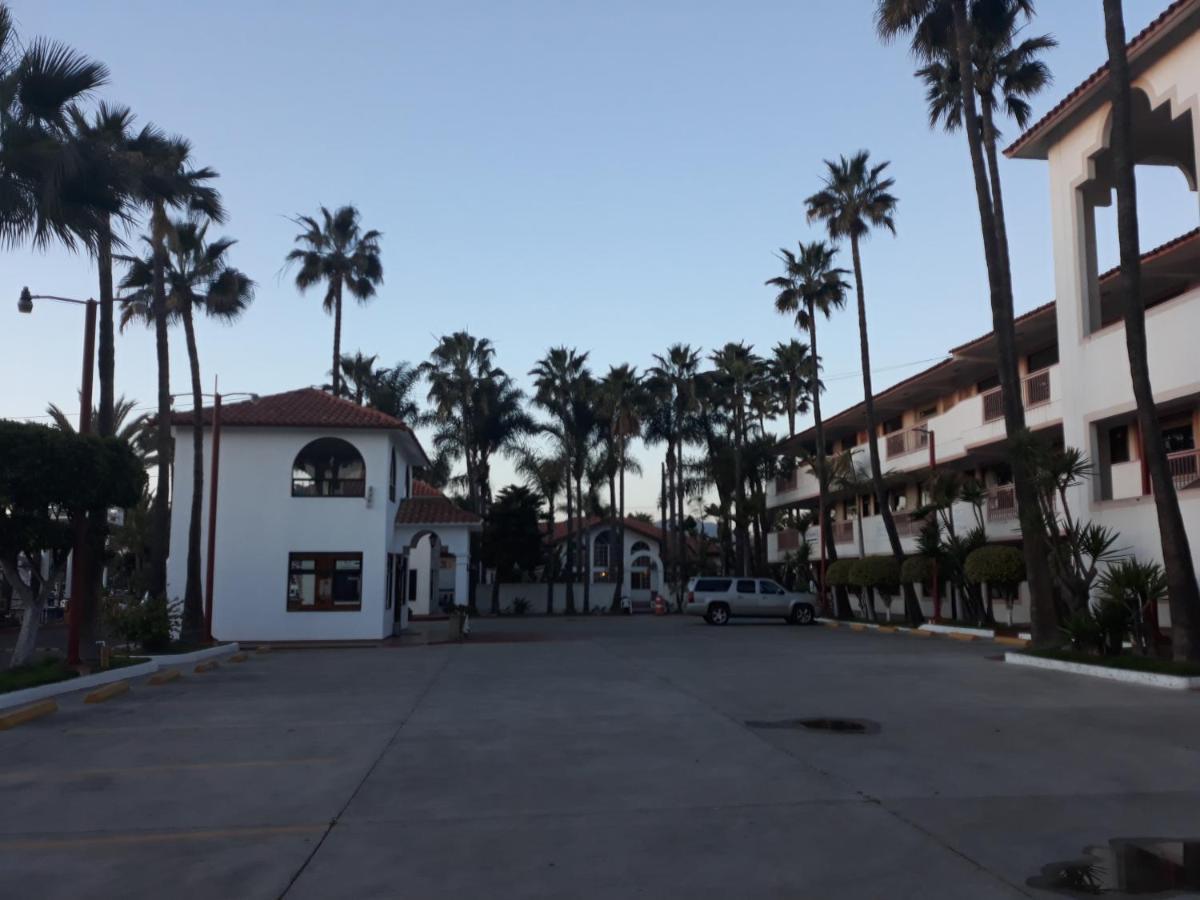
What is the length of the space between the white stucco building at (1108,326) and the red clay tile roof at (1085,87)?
0.03 meters

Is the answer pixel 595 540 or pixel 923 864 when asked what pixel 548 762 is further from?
pixel 595 540

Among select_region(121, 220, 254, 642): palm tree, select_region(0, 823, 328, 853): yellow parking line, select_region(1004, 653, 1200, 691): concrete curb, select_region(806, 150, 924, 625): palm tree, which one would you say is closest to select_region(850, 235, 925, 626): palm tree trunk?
select_region(806, 150, 924, 625): palm tree

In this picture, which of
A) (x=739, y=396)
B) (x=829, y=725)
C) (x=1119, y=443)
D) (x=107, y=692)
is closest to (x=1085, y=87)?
(x=1119, y=443)

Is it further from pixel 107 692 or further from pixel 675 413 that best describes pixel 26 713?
pixel 675 413

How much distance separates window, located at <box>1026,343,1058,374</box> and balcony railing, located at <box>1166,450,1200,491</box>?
1005cm

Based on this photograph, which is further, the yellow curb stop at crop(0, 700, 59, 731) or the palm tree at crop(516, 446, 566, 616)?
the palm tree at crop(516, 446, 566, 616)

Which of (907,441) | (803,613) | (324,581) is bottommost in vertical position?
(803,613)

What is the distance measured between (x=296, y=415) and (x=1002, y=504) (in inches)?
809

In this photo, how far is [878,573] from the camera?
35875 mm

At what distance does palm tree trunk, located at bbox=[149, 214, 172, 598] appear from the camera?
25.5 m

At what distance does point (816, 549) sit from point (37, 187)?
124 ft

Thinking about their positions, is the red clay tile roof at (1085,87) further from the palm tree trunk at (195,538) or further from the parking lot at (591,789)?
the palm tree trunk at (195,538)

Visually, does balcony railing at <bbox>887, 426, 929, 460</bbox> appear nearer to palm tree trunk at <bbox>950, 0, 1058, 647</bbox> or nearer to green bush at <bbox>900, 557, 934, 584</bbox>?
green bush at <bbox>900, 557, 934, 584</bbox>

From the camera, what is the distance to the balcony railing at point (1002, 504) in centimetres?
3002
